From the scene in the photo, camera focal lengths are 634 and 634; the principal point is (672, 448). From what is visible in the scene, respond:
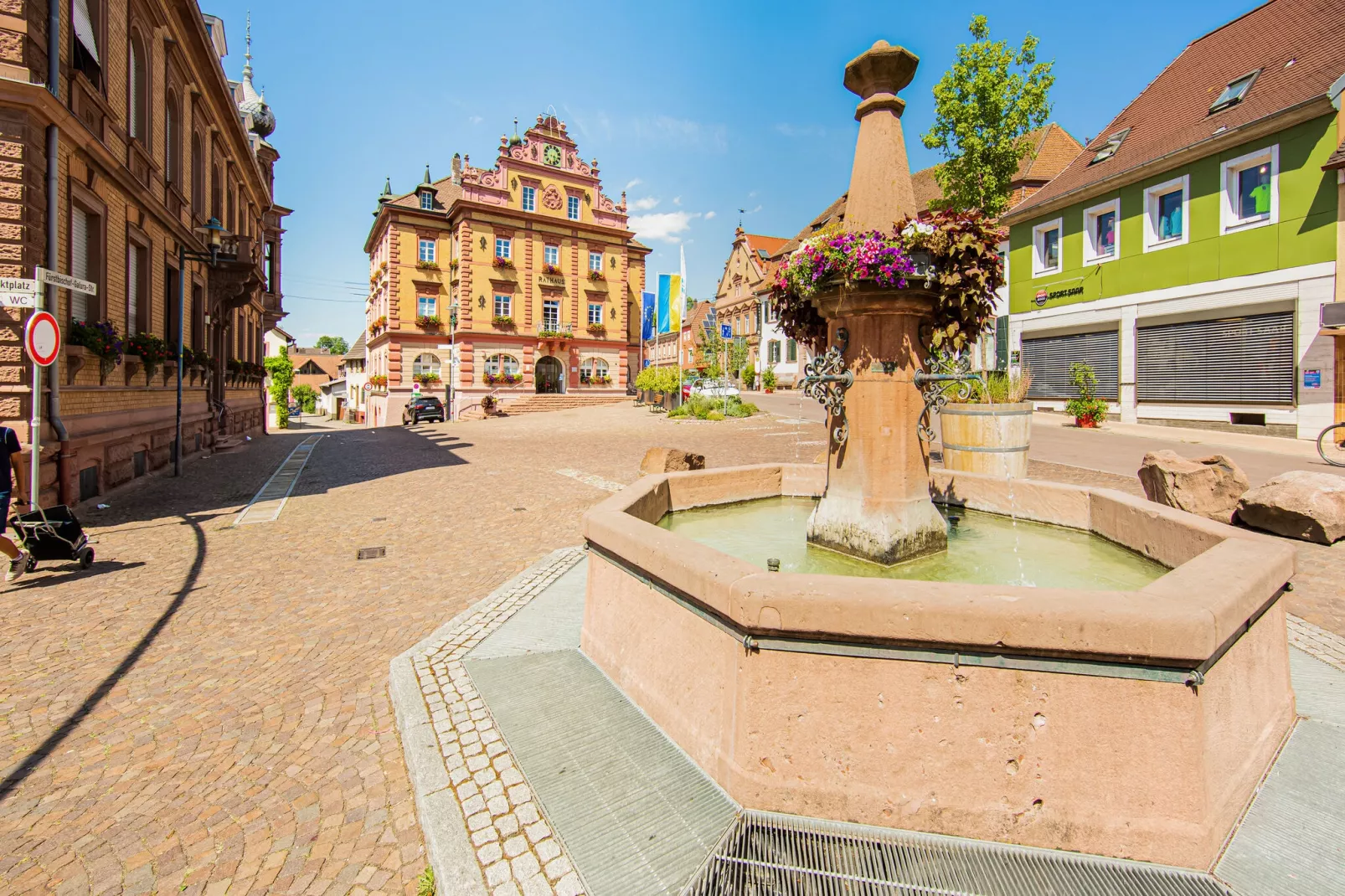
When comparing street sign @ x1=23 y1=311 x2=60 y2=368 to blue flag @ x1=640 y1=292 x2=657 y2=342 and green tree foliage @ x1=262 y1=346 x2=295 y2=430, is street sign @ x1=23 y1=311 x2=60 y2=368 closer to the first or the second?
blue flag @ x1=640 y1=292 x2=657 y2=342

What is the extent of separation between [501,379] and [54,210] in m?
30.7

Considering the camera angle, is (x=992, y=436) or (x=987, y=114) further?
(x=987, y=114)

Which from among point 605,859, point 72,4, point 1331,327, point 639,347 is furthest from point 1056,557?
point 639,347

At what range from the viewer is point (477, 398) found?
3919cm

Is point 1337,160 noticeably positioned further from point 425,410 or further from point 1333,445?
point 425,410

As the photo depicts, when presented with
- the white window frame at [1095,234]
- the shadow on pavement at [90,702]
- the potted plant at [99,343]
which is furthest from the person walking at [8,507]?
the white window frame at [1095,234]

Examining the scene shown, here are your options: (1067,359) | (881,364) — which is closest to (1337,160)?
(1067,359)

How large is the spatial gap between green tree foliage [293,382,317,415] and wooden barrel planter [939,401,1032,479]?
7910cm

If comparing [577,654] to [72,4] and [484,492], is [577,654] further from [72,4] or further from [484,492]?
[72,4]

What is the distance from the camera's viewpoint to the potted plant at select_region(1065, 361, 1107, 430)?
65.1 feet

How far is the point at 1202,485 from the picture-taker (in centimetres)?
750

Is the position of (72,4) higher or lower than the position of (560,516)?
higher

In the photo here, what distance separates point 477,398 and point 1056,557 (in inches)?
1488

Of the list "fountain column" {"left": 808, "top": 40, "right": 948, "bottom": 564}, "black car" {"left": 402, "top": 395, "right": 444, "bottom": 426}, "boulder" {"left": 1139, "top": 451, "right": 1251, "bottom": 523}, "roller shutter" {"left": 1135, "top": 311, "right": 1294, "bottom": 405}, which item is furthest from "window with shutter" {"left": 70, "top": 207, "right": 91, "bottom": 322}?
"roller shutter" {"left": 1135, "top": 311, "right": 1294, "bottom": 405}
